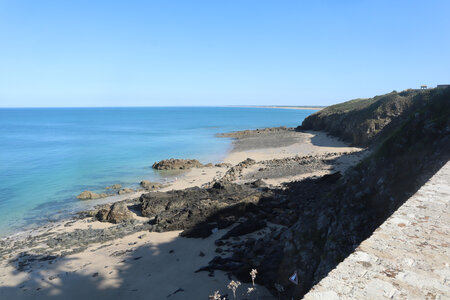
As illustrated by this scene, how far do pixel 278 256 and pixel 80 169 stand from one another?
30517 mm

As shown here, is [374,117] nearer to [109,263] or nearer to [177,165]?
[177,165]

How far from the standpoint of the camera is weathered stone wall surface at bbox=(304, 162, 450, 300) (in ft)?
9.55

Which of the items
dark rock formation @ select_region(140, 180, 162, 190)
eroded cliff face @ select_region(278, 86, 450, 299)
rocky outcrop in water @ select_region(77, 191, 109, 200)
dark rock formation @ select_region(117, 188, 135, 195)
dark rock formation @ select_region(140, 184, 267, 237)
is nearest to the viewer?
eroded cliff face @ select_region(278, 86, 450, 299)

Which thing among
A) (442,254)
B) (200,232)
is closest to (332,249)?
(442,254)

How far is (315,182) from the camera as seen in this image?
1903 cm

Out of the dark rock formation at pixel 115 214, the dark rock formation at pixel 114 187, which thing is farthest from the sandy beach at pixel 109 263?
the dark rock formation at pixel 114 187

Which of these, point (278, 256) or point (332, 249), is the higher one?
point (332, 249)

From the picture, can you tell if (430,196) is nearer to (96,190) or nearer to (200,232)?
(200,232)

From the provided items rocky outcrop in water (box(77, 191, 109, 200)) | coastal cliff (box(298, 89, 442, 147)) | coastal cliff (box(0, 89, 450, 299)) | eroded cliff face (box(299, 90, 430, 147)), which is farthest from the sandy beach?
eroded cliff face (box(299, 90, 430, 147))

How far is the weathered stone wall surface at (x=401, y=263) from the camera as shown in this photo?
9.55 feet

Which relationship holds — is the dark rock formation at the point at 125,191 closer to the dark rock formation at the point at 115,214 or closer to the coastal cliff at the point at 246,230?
the coastal cliff at the point at 246,230

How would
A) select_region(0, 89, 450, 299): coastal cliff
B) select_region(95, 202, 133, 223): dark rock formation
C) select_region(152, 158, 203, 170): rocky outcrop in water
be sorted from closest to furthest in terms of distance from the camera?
select_region(0, 89, 450, 299): coastal cliff
select_region(95, 202, 133, 223): dark rock formation
select_region(152, 158, 203, 170): rocky outcrop in water

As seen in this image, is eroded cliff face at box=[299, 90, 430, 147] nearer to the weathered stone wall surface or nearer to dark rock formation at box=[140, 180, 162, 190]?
dark rock formation at box=[140, 180, 162, 190]

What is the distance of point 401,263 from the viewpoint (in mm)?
3344
